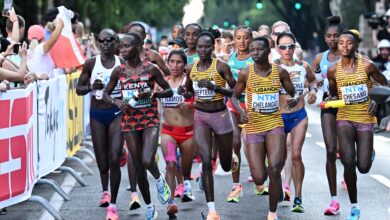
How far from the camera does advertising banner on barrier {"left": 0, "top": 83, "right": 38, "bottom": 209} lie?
10.9 meters

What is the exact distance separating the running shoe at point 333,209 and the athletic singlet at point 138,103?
6.27 ft

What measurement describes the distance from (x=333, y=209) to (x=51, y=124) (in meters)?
3.71

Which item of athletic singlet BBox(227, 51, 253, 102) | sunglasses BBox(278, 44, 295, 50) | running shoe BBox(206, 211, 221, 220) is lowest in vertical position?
running shoe BBox(206, 211, 221, 220)

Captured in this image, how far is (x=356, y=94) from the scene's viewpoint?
11.6m

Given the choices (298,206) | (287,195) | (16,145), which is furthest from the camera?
(287,195)

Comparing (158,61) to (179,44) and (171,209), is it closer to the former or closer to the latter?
(179,44)

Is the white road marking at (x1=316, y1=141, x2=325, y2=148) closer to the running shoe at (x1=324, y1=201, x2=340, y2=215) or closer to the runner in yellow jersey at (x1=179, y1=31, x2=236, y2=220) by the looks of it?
the running shoe at (x1=324, y1=201, x2=340, y2=215)

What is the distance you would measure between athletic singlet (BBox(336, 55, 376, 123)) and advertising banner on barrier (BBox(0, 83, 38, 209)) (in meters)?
3.01

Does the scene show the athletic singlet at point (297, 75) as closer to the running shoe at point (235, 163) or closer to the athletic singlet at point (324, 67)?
the athletic singlet at point (324, 67)

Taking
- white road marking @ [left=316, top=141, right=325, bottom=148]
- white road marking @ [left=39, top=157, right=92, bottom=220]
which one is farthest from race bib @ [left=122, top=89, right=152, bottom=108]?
white road marking @ [left=316, top=141, right=325, bottom=148]

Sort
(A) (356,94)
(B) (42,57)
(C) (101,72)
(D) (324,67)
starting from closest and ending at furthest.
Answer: (A) (356,94)
(C) (101,72)
(D) (324,67)
(B) (42,57)

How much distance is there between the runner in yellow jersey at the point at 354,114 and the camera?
37.8 feet

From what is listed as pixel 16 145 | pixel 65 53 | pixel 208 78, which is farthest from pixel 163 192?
pixel 65 53

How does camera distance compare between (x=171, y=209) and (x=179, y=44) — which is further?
(x=179, y=44)
